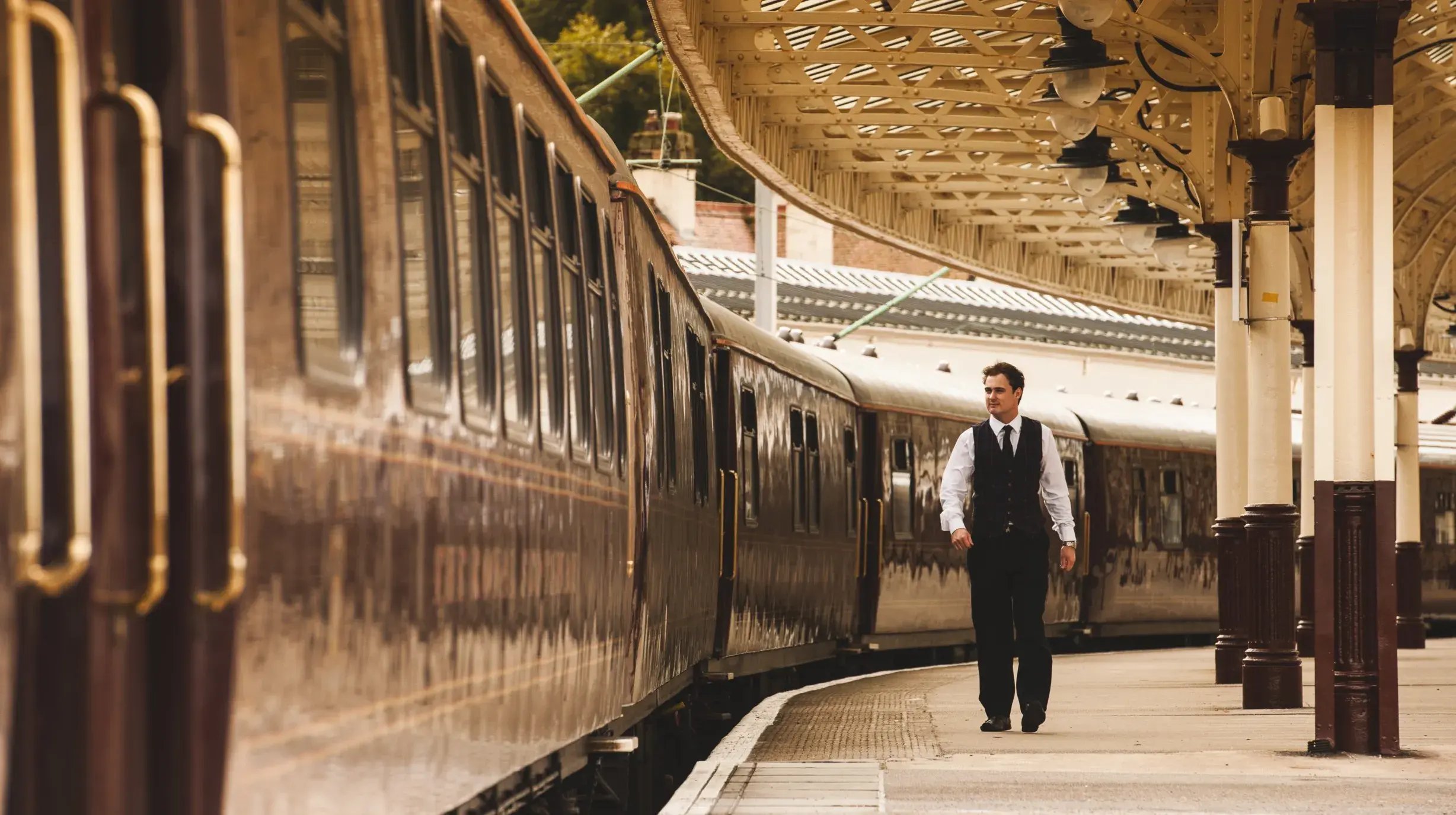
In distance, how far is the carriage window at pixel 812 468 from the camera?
754 inches

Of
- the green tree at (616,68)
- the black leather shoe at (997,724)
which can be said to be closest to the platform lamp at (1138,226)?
the black leather shoe at (997,724)

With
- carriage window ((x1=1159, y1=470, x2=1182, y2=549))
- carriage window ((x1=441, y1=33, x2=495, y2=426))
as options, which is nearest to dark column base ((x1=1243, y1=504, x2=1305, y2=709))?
carriage window ((x1=441, y1=33, x2=495, y2=426))

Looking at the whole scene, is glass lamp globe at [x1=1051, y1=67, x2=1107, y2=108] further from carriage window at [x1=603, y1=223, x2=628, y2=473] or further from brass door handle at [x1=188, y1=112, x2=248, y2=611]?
brass door handle at [x1=188, y1=112, x2=248, y2=611]

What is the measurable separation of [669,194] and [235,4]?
5205 centimetres

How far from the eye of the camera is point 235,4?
13.0 ft

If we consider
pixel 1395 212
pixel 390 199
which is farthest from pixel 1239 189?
pixel 390 199

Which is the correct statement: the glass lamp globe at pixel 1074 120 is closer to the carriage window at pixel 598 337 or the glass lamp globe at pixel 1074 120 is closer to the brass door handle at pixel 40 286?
the carriage window at pixel 598 337

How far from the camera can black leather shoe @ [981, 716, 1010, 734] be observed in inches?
494

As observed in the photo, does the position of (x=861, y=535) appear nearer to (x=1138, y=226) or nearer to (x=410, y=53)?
(x=1138, y=226)

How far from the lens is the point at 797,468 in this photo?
1869cm

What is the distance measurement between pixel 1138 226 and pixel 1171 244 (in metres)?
0.57

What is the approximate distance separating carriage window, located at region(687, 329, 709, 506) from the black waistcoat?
5.68 ft

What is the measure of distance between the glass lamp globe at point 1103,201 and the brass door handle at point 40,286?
1623 cm

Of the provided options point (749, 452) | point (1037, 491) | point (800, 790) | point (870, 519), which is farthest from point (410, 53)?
point (870, 519)
